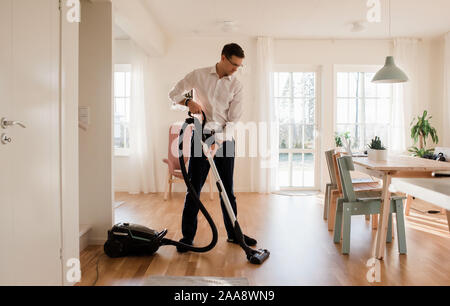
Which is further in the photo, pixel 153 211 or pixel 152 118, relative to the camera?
pixel 152 118

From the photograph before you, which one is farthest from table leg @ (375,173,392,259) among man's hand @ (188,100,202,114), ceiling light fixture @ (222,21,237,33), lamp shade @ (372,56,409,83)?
ceiling light fixture @ (222,21,237,33)

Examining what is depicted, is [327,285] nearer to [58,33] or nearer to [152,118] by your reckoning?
[58,33]

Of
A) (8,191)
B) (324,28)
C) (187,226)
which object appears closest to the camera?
(8,191)

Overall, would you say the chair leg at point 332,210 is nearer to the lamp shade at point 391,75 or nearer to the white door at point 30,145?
the lamp shade at point 391,75

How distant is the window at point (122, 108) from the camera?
18.0 ft

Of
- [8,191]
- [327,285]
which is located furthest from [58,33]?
[327,285]

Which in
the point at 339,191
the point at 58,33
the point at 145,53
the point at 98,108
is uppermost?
the point at 145,53

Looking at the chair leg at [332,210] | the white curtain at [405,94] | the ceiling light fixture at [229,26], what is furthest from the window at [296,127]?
the chair leg at [332,210]

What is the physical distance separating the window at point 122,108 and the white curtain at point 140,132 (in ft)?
1.21

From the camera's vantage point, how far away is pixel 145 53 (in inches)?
201

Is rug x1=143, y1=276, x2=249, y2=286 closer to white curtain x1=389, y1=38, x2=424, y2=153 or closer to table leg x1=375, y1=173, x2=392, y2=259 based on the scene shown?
table leg x1=375, y1=173, x2=392, y2=259

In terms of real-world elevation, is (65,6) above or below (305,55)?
below

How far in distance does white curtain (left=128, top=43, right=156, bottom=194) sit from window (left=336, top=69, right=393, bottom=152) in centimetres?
298
